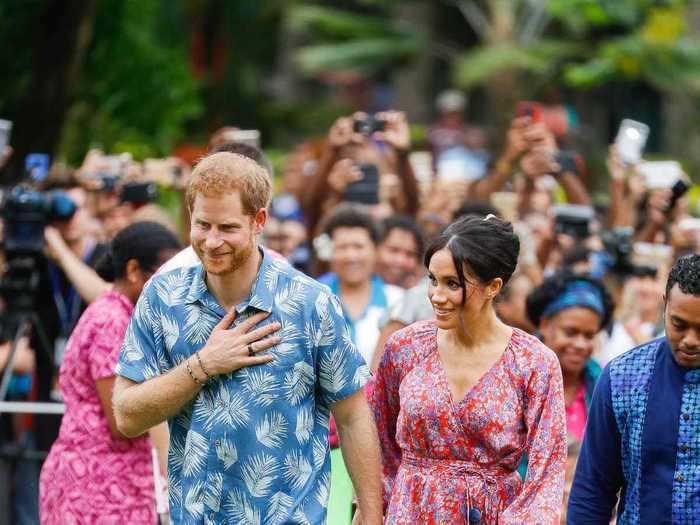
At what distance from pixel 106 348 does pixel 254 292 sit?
110cm

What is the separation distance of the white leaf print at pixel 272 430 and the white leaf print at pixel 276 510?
16 centimetres

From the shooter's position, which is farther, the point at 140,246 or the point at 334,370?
the point at 140,246

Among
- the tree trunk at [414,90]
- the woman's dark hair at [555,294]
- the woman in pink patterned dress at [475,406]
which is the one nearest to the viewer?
the woman in pink patterned dress at [475,406]

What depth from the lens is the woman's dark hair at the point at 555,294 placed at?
21.5ft

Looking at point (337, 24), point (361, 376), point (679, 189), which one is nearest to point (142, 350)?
point (361, 376)

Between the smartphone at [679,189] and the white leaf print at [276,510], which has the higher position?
the smartphone at [679,189]

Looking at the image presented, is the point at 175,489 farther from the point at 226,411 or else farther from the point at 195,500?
the point at 226,411

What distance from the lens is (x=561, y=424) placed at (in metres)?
4.73

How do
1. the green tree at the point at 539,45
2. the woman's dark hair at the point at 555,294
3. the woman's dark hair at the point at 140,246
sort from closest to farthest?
1. the woman's dark hair at the point at 140,246
2. the woman's dark hair at the point at 555,294
3. the green tree at the point at 539,45

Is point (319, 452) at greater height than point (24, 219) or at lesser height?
lesser

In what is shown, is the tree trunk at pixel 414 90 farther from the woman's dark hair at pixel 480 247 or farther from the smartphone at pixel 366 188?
the woman's dark hair at pixel 480 247

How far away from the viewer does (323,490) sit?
15.4 ft

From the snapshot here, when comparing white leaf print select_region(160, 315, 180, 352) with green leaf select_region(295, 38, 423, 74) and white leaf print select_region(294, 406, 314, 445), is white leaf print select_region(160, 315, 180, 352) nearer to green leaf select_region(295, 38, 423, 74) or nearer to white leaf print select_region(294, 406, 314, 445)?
white leaf print select_region(294, 406, 314, 445)

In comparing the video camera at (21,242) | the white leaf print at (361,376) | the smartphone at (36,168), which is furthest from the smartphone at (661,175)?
the white leaf print at (361,376)
